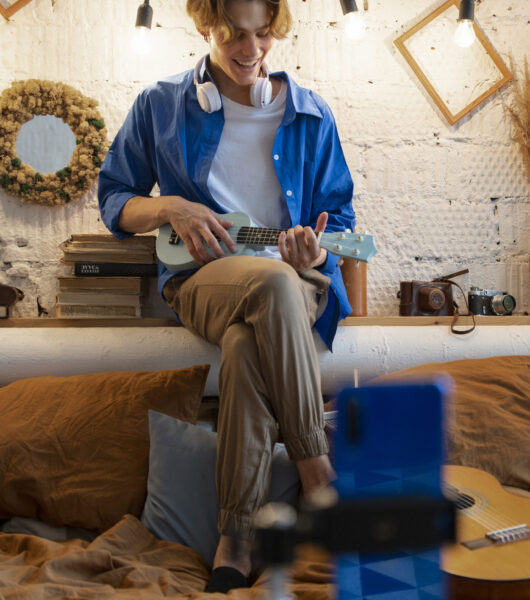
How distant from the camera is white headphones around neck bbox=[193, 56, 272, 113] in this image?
1886mm

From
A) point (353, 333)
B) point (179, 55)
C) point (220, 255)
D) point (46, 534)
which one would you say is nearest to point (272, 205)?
point (220, 255)

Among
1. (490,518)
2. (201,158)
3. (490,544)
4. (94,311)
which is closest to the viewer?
(490,544)

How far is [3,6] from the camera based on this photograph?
2.41 m

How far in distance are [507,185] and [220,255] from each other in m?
1.51

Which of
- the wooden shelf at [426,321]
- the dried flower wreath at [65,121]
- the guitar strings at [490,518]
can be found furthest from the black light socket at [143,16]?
the guitar strings at [490,518]

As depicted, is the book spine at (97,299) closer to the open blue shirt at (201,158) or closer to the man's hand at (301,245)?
the open blue shirt at (201,158)

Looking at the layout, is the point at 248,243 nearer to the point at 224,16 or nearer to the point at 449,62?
the point at 224,16

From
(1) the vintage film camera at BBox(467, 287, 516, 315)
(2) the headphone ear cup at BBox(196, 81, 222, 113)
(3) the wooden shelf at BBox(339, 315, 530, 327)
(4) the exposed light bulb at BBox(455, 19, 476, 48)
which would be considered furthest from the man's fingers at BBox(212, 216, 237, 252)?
(4) the exposed light bulb at BBox(455, 19, 476, 48)

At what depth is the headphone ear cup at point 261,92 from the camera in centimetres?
188

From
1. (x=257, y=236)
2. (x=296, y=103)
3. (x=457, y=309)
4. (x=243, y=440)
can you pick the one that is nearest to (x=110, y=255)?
(x=257, y=236)

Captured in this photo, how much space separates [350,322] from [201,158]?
753 mm

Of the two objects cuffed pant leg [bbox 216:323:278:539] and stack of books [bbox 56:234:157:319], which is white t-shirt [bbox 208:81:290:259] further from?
cuffed pant leg [bbox 216:323:278:539]

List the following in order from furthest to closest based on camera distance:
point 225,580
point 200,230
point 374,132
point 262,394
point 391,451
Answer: point 374,132
point 200,230
point 262,394
point 225,580
point 391,451

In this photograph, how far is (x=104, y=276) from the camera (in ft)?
7.12
